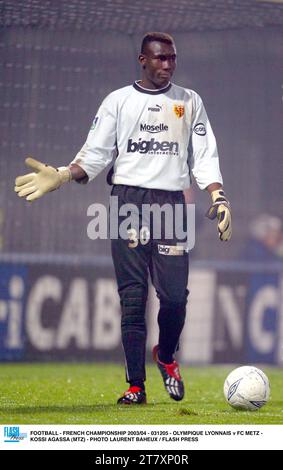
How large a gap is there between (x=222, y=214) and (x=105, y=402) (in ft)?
4.21

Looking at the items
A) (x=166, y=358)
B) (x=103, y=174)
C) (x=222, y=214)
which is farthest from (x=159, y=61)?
(x=103, y=174)

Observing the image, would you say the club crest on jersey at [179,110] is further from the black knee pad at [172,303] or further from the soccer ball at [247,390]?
the soccer ball at [247,390]

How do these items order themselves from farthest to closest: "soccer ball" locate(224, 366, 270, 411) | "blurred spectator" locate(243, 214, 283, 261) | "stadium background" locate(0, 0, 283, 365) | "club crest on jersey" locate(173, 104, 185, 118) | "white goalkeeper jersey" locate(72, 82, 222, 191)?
"blurred spectator" locate(243, 214, 283, 261) → "stadium background" locate(0, 0, 283, 365) → "club crest on jersey" locate(173, 104, 185, 118) → "white goalkeeper jersey" locate(72, 82, 222, 191) → "soccer ball" locate(224, 366, 270, 411)

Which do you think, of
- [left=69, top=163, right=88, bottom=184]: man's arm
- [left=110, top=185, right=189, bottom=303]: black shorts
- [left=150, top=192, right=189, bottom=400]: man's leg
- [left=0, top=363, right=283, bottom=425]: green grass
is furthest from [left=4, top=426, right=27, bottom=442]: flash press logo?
[left=69, top=163, right=88, bottom=184]: man's arm

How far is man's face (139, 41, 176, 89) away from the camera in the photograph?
7211 mm

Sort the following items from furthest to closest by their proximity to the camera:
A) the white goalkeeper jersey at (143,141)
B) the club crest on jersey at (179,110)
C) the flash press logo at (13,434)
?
1. the club crest on jersey at (179,110)
2. the white goalkeeper jersey at (143,141)
3. the flash press logo at (13,434)

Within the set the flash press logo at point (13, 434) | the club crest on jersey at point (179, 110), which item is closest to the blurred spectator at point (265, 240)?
the club crest on jersey at point (179, 110)

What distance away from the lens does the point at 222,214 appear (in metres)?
7.20

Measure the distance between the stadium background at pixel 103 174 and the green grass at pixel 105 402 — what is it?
1203 mm

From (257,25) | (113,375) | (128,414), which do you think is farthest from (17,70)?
(128,414)

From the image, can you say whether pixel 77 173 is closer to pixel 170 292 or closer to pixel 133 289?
pixel 133 289

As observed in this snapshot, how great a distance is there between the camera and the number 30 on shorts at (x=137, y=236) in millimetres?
7152

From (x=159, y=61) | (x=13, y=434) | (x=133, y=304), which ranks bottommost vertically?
(x=13, y=434)

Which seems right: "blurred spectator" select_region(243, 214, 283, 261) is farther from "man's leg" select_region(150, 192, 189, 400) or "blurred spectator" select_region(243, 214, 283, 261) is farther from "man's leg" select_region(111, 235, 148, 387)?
"man's leg" select_region(111, 235, 148, 387)
